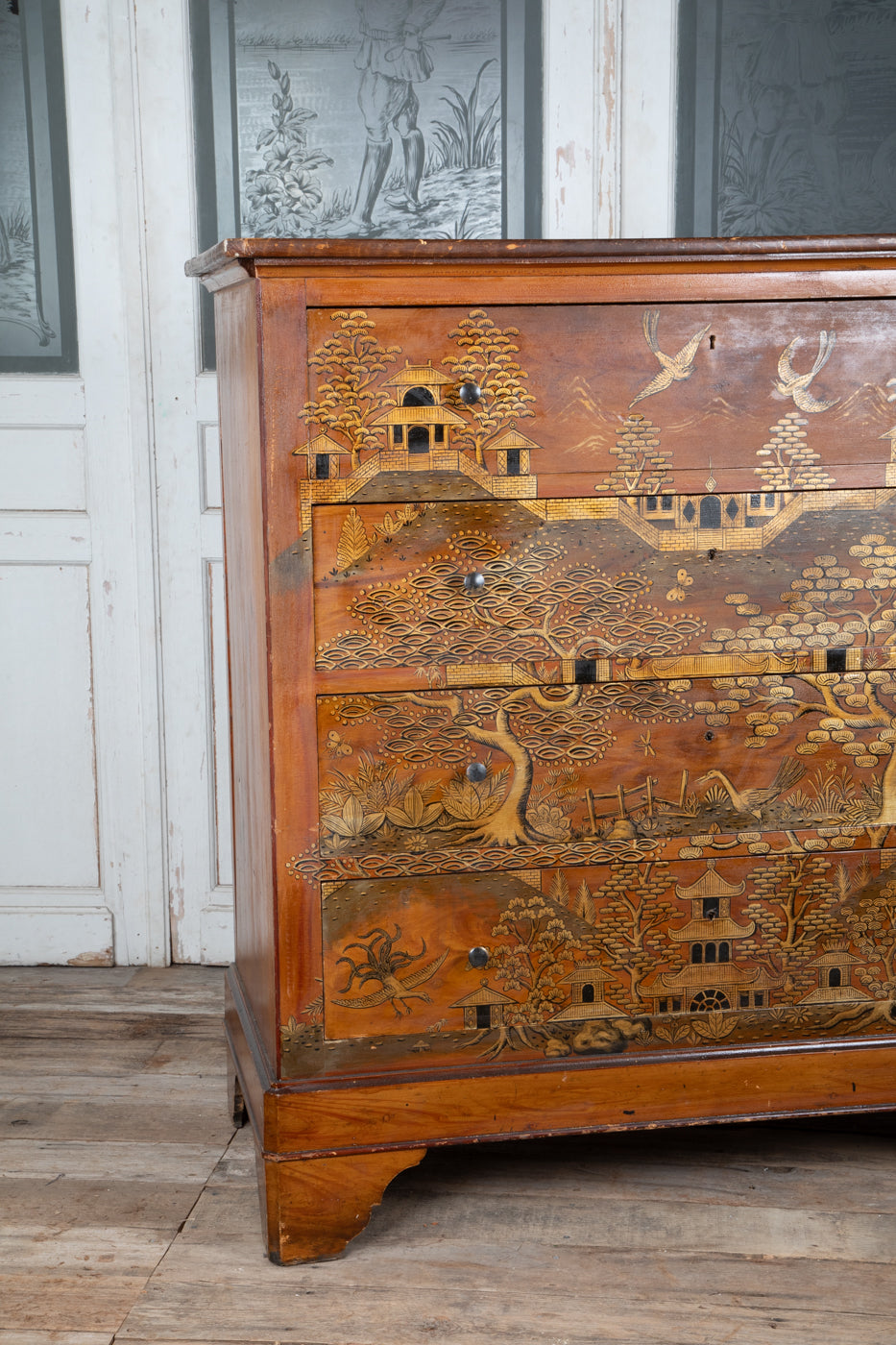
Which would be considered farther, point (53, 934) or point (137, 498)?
point (53, 934)

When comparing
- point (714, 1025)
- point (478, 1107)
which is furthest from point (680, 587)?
point (478, 1107)

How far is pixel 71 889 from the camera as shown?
9.00 feet

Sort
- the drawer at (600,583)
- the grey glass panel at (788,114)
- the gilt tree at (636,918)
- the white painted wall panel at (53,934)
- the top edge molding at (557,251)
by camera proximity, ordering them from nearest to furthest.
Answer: the top edge molding at (557,251), the drawer at (600,583), the gilt tree at (636,918), the grey glass panel at (788,114), the white painted wall panel at (53,934)

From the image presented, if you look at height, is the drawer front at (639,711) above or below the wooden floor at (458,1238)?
above

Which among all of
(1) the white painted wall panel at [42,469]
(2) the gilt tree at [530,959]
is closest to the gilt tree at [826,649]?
(2) the gilt tree at [530,959]

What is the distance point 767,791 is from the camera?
1.75m

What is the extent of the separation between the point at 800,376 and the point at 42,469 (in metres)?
1.64

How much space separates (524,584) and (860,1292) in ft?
3.37

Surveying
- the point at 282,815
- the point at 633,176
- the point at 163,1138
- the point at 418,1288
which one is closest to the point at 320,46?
the point at 633,176

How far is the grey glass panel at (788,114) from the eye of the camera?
2471mm

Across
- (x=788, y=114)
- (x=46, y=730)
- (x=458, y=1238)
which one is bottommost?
(x=458, y=1238)

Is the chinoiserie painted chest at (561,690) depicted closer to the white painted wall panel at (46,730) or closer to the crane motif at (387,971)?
the crane motif at (387,971)

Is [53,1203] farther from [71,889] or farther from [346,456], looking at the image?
[346,456]

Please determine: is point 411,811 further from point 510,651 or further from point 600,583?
point 600,583
